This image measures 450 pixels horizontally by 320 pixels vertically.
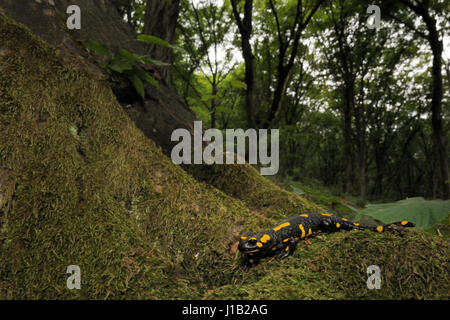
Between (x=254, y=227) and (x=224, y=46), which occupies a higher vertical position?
(x=224, y=46)

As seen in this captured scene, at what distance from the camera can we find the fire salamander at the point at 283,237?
198cm

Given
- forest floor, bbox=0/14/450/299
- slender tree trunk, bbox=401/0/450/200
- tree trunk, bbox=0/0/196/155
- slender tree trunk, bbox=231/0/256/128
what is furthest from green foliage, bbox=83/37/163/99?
slender tree trunk, bbox=401/0/450/200

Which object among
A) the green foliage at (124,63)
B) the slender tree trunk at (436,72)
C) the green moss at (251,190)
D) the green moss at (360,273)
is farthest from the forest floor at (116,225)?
the slender tree trunk at (436,72)

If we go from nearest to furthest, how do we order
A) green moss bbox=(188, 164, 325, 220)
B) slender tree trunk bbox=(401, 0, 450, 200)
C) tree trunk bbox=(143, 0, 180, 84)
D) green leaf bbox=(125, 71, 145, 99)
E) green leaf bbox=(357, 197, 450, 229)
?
Result: green leaf bbox=(357, 197, 450, 229)
green leaf bbox=(125, 71, 145, 99)
green moss bbox=(188, 164, 325, 220)
tree trunk bbox=(143, 0, 180, 84)
slender tree trunk bbox=(401, 0, 450, 200)

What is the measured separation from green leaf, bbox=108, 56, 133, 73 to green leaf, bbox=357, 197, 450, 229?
271 centimetres

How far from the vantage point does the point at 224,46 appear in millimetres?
15578

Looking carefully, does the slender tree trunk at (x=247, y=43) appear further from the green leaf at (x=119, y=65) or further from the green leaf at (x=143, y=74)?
the green leaf at (x=119, y=65)

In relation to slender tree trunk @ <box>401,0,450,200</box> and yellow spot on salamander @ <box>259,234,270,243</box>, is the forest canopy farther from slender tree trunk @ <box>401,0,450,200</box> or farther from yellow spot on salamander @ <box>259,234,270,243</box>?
yellow spot on salamander @ <box>259,234,270,243</box>

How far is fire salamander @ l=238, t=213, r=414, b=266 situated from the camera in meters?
1.98

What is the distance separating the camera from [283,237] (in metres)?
2.18

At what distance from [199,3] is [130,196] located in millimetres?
14293

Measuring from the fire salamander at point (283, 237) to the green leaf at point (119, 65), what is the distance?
2.12 m
